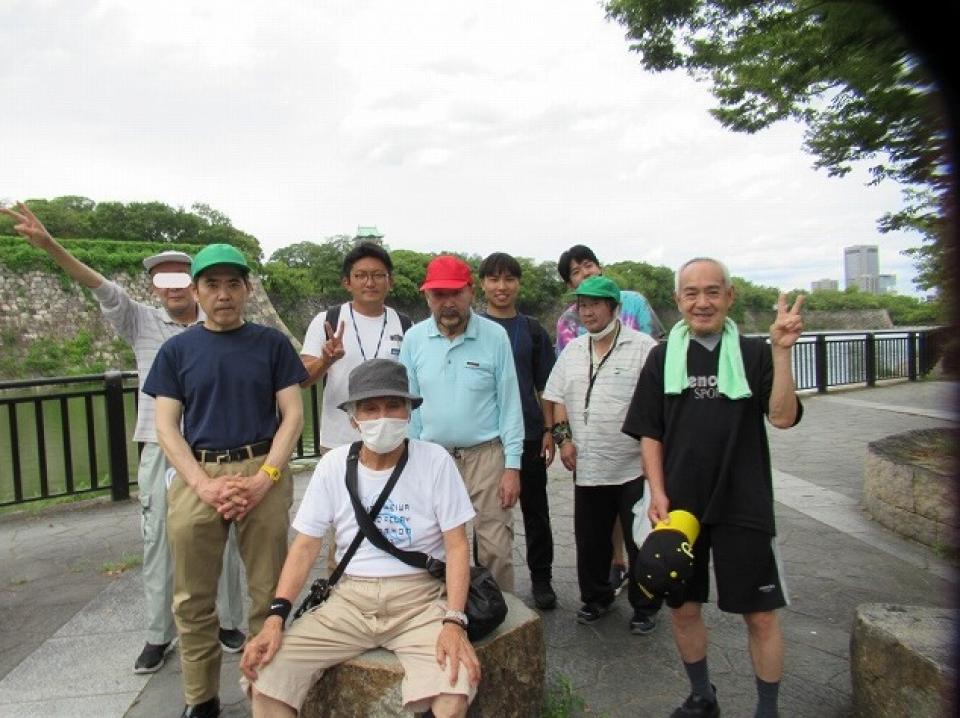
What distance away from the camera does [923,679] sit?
2.24 metres

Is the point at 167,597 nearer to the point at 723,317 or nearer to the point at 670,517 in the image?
the point at 670,517

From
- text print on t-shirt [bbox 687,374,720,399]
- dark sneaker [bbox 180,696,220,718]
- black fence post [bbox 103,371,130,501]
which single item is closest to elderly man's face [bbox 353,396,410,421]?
text print on t-shirt [bbox 687,374,720,399]

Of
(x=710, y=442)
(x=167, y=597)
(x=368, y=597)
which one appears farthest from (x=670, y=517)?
(x=167, y=597)

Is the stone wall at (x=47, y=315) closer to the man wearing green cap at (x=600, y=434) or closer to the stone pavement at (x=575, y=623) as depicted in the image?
the stone pavement at (x=575, y=623)

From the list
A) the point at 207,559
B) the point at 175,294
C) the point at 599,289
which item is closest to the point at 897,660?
the point at 599,289

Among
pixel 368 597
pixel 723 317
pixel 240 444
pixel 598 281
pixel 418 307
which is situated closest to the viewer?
pixel 368 597

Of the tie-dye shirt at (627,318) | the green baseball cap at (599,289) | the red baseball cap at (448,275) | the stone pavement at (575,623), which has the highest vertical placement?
the red baseball cap at (448,275)

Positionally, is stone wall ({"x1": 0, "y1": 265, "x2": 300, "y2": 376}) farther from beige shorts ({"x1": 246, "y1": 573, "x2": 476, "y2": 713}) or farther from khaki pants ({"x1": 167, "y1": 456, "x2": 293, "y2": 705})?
beige shorts ({"x1": 246, "y1": 573, "x2": 476, "y2": 713})

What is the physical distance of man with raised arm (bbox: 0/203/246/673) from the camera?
3189 mm

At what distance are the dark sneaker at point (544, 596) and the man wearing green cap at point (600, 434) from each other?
0.23m

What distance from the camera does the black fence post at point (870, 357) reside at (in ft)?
43.0

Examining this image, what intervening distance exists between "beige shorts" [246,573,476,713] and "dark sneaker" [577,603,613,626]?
1400 mm

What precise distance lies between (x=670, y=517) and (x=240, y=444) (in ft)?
5.56

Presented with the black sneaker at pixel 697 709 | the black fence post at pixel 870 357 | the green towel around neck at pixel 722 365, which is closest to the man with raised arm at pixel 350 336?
the green towel around neck at pixel 722 365
